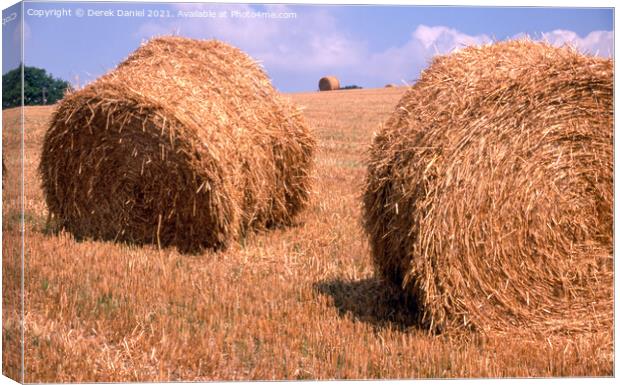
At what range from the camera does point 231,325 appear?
5.64 meters

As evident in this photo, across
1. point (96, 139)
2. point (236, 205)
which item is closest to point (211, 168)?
point (236, 205)

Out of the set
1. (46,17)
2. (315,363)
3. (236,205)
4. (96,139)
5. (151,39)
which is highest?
(151,39)

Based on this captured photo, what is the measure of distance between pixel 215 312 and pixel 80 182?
306 cm

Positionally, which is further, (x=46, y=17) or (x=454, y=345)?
(x=454, y=345)

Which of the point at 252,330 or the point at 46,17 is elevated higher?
the point at 46,17

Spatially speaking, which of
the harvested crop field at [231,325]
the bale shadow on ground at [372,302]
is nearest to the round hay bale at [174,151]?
the harvested crop field at [231,325]

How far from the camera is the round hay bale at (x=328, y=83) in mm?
34469

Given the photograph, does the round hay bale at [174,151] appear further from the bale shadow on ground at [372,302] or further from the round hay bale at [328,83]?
the round hay bale at [328,83]

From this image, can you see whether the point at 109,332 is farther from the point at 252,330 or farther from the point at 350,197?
the point at 350,197

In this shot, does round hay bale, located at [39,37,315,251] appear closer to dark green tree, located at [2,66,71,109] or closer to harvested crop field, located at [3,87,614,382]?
harvested crop field, located at [3,87,614,382]

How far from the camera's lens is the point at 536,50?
6555 mm

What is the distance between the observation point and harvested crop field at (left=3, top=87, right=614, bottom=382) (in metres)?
4.96

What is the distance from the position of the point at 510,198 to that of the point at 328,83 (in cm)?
2921

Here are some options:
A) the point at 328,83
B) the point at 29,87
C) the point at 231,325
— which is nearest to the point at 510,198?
the point at 231,325
